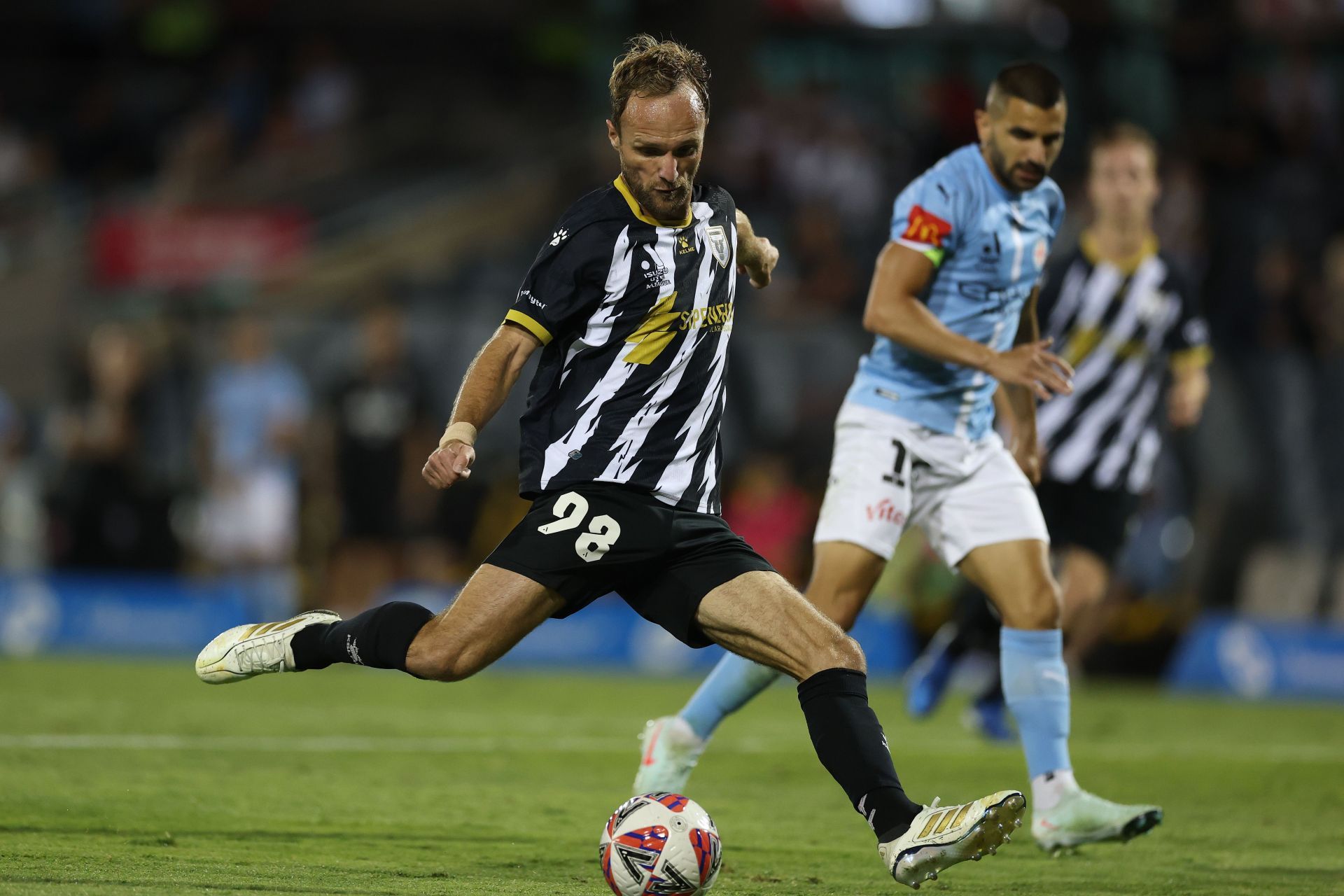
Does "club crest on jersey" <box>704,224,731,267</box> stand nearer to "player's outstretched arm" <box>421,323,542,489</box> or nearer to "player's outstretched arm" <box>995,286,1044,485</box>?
"player's outstretched arm" <box>421,323,542,489</box>

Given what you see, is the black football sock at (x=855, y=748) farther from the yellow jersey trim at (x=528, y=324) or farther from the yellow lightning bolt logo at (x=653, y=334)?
A: the yellow jersey trim at (x=528, y=324)

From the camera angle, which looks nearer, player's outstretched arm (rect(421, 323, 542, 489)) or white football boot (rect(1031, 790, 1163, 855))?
player's outstretched arm (rect(421, 323, 542, 489))

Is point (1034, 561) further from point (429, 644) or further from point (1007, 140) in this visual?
point (429, 644)

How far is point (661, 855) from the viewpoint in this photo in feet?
16.3

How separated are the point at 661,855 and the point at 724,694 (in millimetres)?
1714

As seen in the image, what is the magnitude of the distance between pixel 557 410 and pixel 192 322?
1153cm

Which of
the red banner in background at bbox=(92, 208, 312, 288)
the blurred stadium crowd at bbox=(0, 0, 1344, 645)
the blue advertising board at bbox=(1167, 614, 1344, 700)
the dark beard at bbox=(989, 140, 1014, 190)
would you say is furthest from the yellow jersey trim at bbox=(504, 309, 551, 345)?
the red banner in background at bbox=(92, 208, 312, 288)

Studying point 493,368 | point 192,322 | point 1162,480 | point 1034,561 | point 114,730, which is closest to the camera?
point 493,368

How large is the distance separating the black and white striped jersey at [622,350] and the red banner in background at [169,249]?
12.8 m

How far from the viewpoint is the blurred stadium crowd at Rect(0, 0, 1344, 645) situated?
14.2 meters

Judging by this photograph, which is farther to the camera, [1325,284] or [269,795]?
[1325,284]

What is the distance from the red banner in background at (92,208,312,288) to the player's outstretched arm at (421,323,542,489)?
1286cm

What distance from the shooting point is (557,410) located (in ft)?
17.9

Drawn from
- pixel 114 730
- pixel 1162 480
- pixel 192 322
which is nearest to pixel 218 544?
pixel 192 322
